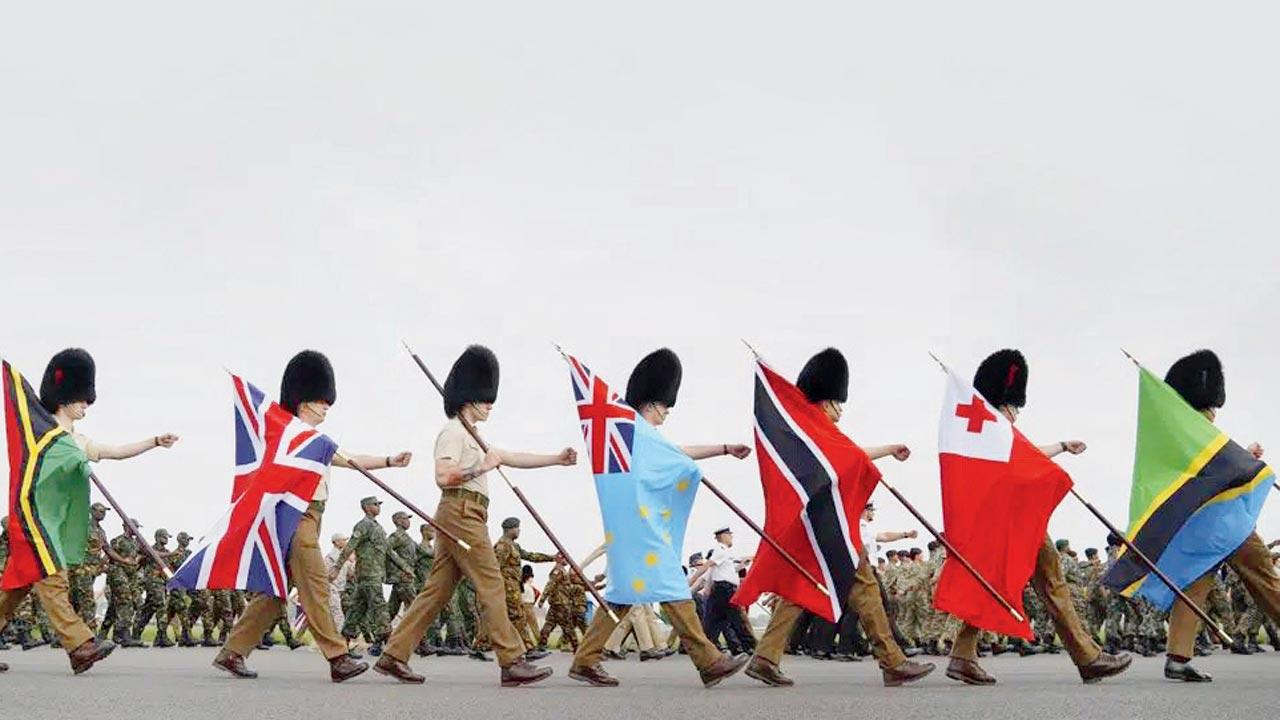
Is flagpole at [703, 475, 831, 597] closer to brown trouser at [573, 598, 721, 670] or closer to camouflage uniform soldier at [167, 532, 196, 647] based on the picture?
brown trouser at [573, 598, 721, 670]

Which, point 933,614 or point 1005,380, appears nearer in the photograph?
point 1005,380

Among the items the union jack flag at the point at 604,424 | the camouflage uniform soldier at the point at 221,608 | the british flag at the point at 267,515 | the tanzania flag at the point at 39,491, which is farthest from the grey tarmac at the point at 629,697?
the camouflage uniform soldier at the point at 221,608

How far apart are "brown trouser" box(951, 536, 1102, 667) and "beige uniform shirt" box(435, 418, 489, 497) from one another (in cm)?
350

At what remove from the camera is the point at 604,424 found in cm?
1191

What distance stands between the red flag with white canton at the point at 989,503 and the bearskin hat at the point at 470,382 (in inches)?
129

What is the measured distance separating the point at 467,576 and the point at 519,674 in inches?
31.7

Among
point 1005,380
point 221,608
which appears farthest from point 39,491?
point 221,608

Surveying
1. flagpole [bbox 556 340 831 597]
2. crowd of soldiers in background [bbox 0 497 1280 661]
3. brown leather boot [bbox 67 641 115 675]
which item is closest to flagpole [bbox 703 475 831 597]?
flagpole [bbox 556 340 831 597]

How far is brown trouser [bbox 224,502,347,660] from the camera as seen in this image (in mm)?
11758

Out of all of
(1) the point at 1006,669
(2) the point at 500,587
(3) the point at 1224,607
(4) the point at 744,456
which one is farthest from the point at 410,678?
(3) the point at 1224,607

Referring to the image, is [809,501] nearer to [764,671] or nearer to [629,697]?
[764,671]

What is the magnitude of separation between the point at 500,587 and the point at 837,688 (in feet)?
8.01

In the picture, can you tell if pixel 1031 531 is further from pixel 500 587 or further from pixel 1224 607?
pixel 1224 607

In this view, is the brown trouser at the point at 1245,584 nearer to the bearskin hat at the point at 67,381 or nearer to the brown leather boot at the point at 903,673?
the brown leather boot at the point at 903,673
